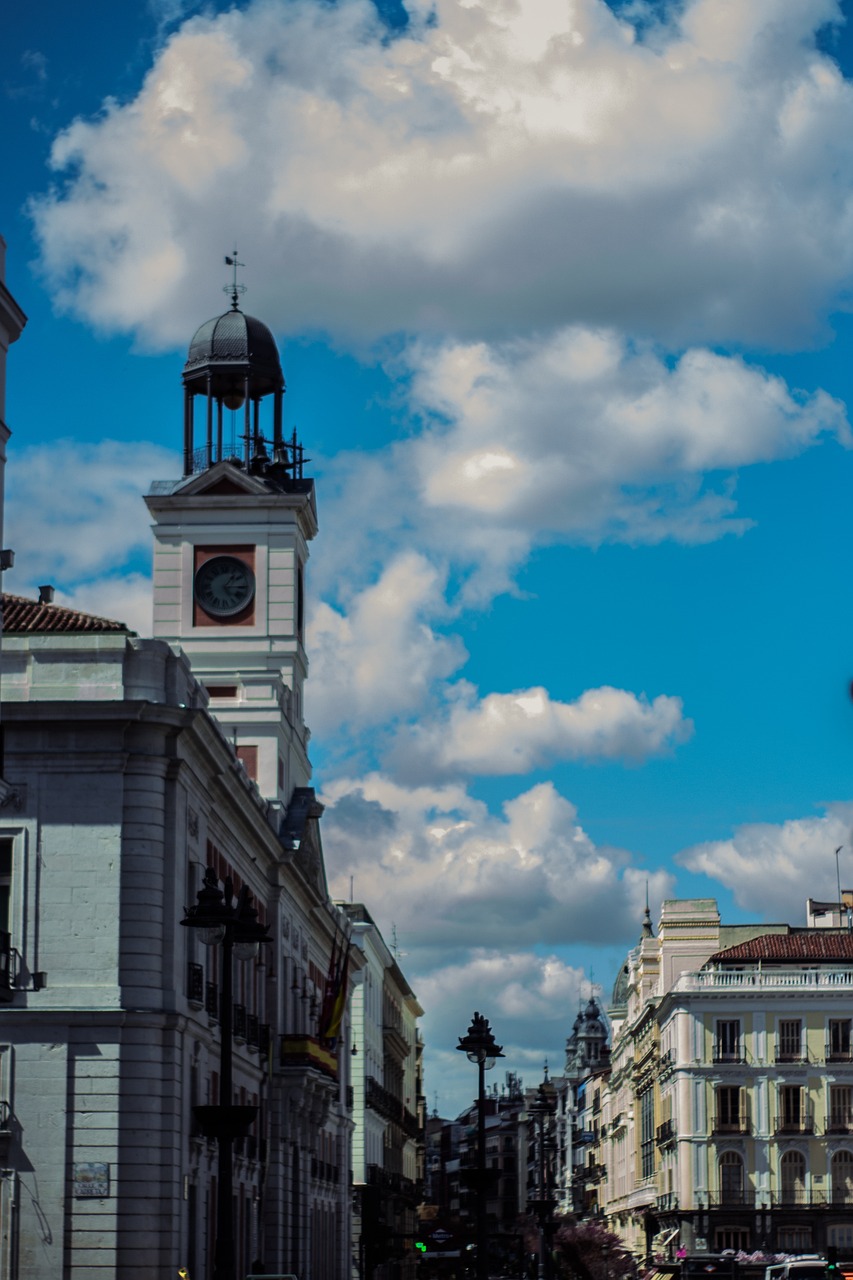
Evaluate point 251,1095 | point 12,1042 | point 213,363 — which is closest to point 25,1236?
point 12,1042

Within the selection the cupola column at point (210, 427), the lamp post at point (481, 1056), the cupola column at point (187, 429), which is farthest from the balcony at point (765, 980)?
the lamp post at point (481, 1056)

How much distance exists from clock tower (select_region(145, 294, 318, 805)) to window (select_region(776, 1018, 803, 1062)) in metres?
36.3

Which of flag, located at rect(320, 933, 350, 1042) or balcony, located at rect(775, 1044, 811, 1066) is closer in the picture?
flag, located at rect(320, 933, 350, 1042)

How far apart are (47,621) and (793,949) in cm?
6563

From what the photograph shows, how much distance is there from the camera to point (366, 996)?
337 feet

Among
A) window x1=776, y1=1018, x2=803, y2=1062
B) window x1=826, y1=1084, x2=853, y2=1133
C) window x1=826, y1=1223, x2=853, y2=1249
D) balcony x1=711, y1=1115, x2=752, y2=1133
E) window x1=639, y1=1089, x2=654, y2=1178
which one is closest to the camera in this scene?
window x1=826, y1=1223, x2=853, y2=1249

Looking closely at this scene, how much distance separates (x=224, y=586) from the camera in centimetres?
6888

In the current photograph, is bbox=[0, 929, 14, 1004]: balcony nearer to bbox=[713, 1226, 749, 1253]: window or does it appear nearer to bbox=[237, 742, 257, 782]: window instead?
bbox=[237, 742, 257, 782]: window

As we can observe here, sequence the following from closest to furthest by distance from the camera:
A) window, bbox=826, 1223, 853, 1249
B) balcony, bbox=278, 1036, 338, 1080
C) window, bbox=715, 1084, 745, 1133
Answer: balcony, bbox=278, 1036, 338, 1080 < window, bbox=826, 1223, 853, 1249 < window, bbox=715, 1084, 745, 1133

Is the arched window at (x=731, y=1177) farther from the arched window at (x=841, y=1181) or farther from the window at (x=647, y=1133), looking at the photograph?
the window at (x=647, y=1133)

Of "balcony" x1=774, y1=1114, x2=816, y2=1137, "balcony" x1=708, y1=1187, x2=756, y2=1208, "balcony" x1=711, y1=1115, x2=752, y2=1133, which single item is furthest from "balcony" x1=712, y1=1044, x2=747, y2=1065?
"balcony" x1=708, y1=1187, x2=756, y2=1208

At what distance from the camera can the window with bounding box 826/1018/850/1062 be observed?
316 feet

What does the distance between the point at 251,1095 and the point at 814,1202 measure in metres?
45.6

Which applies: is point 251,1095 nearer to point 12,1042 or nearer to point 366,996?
point 12,1042
